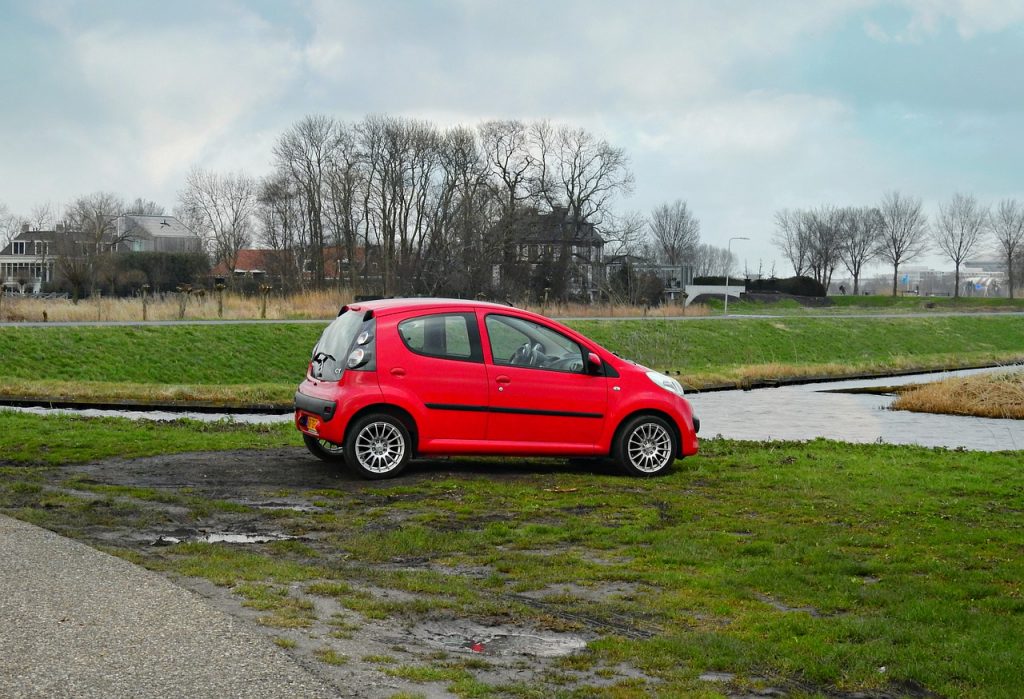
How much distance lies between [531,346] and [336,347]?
193 cm

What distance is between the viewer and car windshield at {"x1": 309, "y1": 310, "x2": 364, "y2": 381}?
1167 cm

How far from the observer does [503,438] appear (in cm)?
1183

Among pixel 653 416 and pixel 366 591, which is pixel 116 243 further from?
pixel 366 591

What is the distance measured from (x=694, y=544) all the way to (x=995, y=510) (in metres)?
3.03

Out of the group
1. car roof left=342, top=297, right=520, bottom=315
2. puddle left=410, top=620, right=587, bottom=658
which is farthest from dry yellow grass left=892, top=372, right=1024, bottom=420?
puddle left=410, top=620, right=587, bottom=658

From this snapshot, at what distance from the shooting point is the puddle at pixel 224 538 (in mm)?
8727

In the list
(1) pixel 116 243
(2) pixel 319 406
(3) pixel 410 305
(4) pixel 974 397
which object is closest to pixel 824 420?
(4) pixel 974 397

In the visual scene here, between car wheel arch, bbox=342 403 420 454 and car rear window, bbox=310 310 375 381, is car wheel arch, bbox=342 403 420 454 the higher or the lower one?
the lower one

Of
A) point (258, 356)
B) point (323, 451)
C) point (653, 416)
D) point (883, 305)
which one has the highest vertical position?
point (883, 305)

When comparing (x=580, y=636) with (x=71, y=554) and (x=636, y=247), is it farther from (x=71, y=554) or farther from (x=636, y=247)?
(x=636, y=247)

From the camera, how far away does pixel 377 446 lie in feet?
38.1

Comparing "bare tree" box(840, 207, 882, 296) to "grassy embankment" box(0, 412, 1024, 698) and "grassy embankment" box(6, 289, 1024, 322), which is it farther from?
"grassy embankment" box(0, 412, 1024, 698)

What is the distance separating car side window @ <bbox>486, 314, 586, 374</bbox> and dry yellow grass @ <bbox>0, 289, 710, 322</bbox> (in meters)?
29.3

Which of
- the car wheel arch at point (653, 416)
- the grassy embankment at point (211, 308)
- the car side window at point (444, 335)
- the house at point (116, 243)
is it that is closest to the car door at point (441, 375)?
the car side window at point (444, 335)
